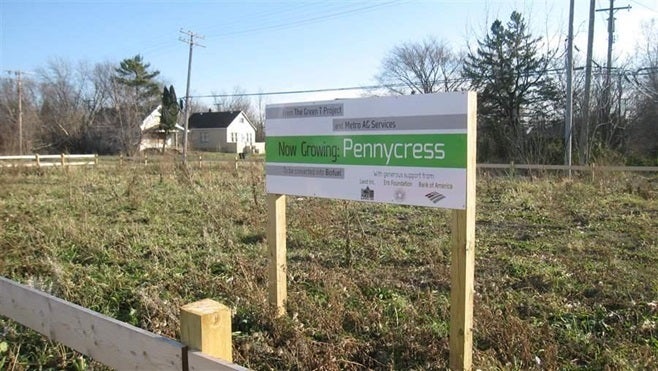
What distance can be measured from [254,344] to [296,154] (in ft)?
5.00

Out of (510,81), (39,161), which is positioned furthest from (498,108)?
(39,161)

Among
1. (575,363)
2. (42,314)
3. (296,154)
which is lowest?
(575,363)

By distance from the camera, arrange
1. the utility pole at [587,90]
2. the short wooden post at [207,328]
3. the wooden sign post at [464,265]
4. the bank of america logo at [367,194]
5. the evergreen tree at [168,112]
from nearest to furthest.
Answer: the short wooden post at [207,328] < the wooden sign post at [464,265] < the bank of america logo at [367,194] < the utility pole at [587,90] < the evergreen tree at [168,112]

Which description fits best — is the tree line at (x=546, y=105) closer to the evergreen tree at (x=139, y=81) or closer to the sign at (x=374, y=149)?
the sign at (x=374, y=149)

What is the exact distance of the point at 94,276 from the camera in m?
5.62

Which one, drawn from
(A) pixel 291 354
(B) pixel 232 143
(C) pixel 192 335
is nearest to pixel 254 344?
(A) pixel 291 354

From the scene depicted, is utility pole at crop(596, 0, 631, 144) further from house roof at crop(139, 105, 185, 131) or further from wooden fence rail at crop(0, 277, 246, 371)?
house roof at crop(139, 105, 185, 131)

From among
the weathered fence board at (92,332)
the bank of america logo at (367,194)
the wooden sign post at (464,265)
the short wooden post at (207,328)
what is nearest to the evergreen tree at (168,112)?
the bank of america logo at (367,194)

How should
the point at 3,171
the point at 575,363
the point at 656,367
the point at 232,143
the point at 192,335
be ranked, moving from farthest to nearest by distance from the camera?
the point at 232,143
the point at 3,171
the point at 575,363
the point at 656,367
the point at 192,335

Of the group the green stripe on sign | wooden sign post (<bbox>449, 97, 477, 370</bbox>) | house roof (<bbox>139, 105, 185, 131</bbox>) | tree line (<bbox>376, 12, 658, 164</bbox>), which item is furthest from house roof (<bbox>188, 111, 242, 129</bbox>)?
wooden sign post (<bbox>449, 97, 477, 370</bbox>)

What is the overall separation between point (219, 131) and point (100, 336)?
247 feet

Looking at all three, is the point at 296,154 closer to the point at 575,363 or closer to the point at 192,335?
the point at 192,335

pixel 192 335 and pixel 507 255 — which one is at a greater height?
pixel 192 335

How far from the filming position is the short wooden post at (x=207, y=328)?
2.04 metres
